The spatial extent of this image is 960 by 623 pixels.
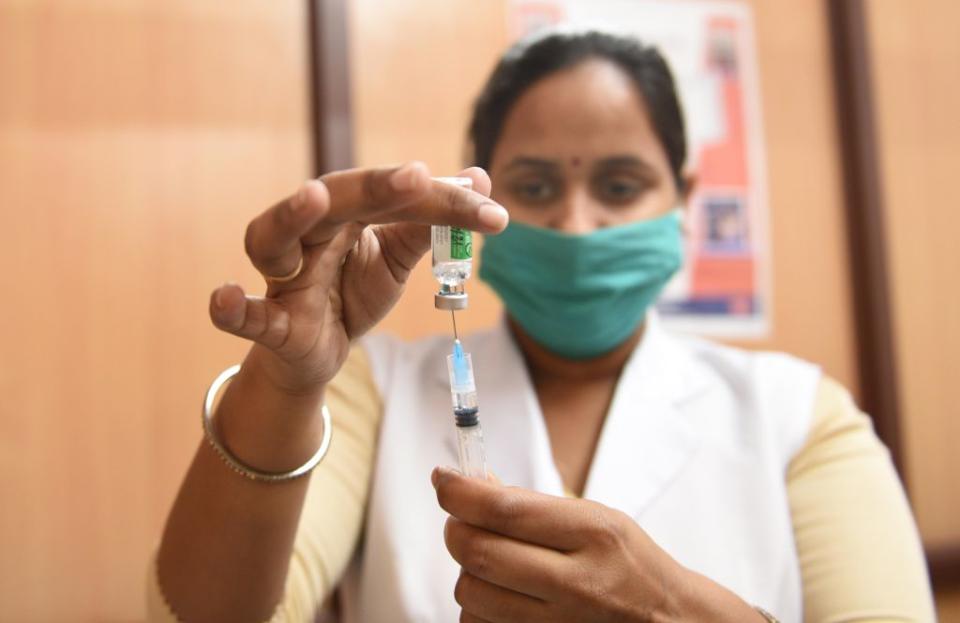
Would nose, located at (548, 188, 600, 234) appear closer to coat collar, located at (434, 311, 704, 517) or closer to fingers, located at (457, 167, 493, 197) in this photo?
coat collar, located at (434, 311, 704, 517)

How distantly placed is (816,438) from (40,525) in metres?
1.17

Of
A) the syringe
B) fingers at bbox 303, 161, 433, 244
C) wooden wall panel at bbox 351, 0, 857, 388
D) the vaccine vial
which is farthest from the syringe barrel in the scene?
wooden wall panel at bbox 351, 0, 857, 388

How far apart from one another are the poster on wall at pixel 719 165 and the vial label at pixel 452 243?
92 centimetres

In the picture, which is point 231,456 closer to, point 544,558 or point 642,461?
point 544,558

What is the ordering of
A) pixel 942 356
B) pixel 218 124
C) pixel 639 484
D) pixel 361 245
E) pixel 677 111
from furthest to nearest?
1. pixel 942 356
2. pixel 218 124
3. pixel 677 111
4. pixel 639 484
5. pixel 361 245

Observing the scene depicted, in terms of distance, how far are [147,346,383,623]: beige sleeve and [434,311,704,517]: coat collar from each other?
115 mm

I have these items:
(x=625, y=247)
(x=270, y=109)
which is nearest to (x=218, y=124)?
(x=270, y=109)

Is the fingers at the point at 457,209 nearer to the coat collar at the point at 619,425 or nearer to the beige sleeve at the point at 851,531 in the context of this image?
the coat collar at the point at 619,425

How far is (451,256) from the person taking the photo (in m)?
0.61

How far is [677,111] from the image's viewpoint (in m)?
1.08

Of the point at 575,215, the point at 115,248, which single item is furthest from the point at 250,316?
the point at 115,248

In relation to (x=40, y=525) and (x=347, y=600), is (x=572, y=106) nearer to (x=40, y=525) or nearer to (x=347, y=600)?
(x=347, y=600)

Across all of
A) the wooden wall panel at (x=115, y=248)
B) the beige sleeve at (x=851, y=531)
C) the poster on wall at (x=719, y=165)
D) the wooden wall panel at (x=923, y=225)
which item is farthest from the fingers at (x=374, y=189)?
the wooden wall panel at (x=923, y=225)

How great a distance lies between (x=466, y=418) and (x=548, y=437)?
367 millimetres
